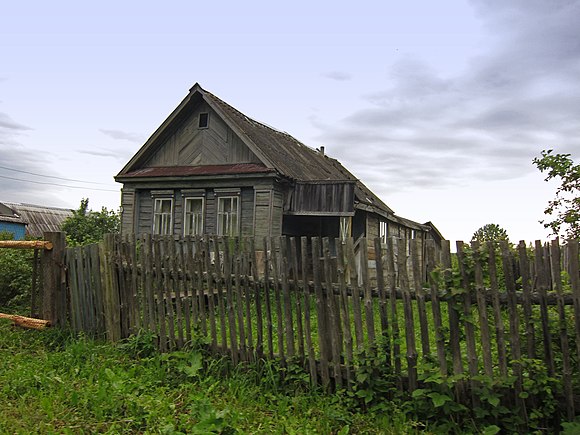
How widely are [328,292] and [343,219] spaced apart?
30.5 feet

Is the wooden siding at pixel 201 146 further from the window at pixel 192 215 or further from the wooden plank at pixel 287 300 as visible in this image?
the wooden plank at pixel 287 300

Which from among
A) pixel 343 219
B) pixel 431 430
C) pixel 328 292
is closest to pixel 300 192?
pixel 343 219

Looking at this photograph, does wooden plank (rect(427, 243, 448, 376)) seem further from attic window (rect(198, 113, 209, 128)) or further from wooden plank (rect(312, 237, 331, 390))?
attic window (rect(198, 113, 209, 128))

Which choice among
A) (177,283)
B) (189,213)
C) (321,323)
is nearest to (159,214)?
(189,213)

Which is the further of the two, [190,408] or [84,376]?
[84,376]

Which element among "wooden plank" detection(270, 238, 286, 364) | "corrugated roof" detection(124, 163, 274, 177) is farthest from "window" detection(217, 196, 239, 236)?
"wooden plank" detection(270, 238, 286, 364)

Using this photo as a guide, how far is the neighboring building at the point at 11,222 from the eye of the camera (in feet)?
114

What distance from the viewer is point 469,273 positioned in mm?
3881

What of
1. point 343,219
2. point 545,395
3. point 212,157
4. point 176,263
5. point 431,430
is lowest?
point 431,430

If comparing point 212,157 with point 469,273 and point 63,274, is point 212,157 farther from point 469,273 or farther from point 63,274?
point 469,273

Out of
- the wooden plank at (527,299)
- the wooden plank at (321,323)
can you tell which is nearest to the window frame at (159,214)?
the wooden plank at (321,323)

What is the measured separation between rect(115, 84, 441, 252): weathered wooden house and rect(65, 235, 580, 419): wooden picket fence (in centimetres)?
770

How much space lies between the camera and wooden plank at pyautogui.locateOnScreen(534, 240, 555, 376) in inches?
143

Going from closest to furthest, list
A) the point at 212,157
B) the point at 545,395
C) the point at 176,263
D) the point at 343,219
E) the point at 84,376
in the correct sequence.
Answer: the point at 545,395, the point at 84,376, the point at 176,263, the point at 343,219, the point at 212,157
